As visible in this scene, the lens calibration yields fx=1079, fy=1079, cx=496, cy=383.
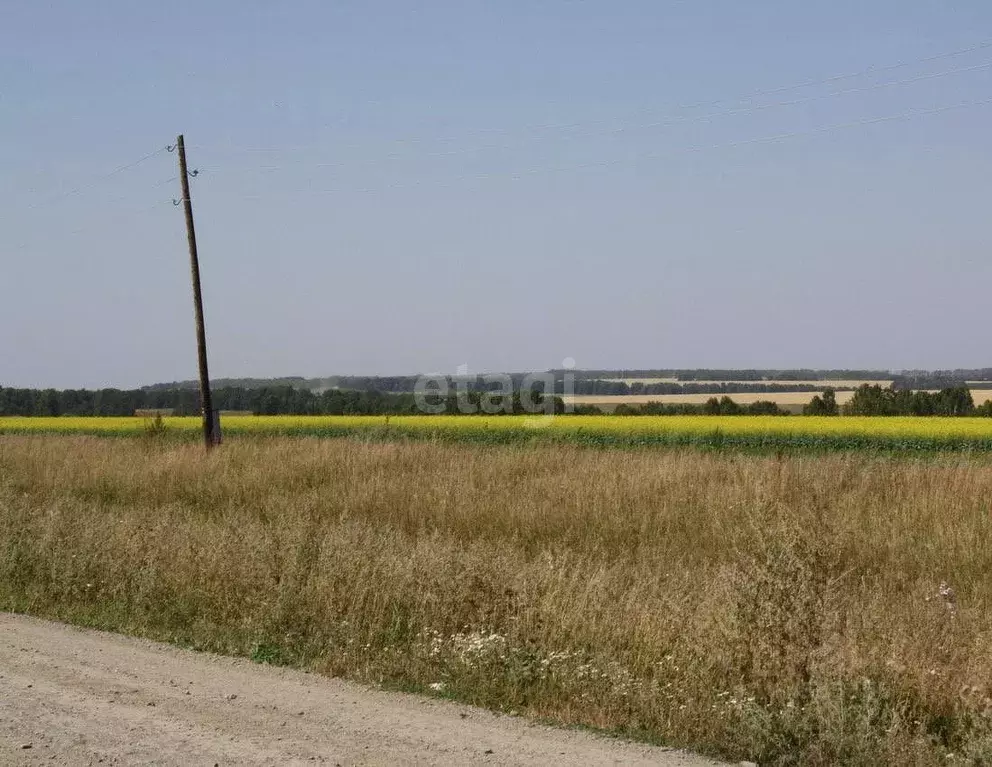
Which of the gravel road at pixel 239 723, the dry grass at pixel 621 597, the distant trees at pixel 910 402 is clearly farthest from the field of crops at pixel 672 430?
the gravel road at pixel 239 723

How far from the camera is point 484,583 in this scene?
9.78 metres

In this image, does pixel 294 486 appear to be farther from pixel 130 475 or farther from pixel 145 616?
pixel 145 616

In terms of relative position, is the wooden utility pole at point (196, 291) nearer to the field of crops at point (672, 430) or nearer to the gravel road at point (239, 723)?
the field of crops at point (672, 430)

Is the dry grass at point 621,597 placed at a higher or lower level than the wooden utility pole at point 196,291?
lower

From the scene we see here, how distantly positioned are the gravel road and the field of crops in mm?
24549

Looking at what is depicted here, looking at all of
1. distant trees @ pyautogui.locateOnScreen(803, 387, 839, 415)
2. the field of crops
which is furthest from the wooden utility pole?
distant trees @ pyautogui.locateOnScreen(803, 387, 839, 415)

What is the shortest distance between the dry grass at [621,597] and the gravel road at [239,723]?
1.61 ft

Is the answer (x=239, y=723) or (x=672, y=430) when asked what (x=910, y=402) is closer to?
(x=672, y=430)

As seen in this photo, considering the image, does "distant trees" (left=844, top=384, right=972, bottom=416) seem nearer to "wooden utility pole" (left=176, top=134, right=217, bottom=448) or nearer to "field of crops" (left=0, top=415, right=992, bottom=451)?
"field of crops" (left=0, top=415, right=992, bottom=451)

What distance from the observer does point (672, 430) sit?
4181 centimetres

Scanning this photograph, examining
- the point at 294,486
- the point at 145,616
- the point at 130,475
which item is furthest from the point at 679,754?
the point at 130,475

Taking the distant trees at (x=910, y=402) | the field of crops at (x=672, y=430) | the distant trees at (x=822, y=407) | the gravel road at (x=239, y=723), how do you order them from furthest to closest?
the distant trees at (x=822, y=407), the distant trees at (x=910, y=402), the field of crops at (x=672, y=430), the gravel road at (x=239, y=723)

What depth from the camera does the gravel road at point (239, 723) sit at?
614 centimetres

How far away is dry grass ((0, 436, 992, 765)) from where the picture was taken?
7.10 m
